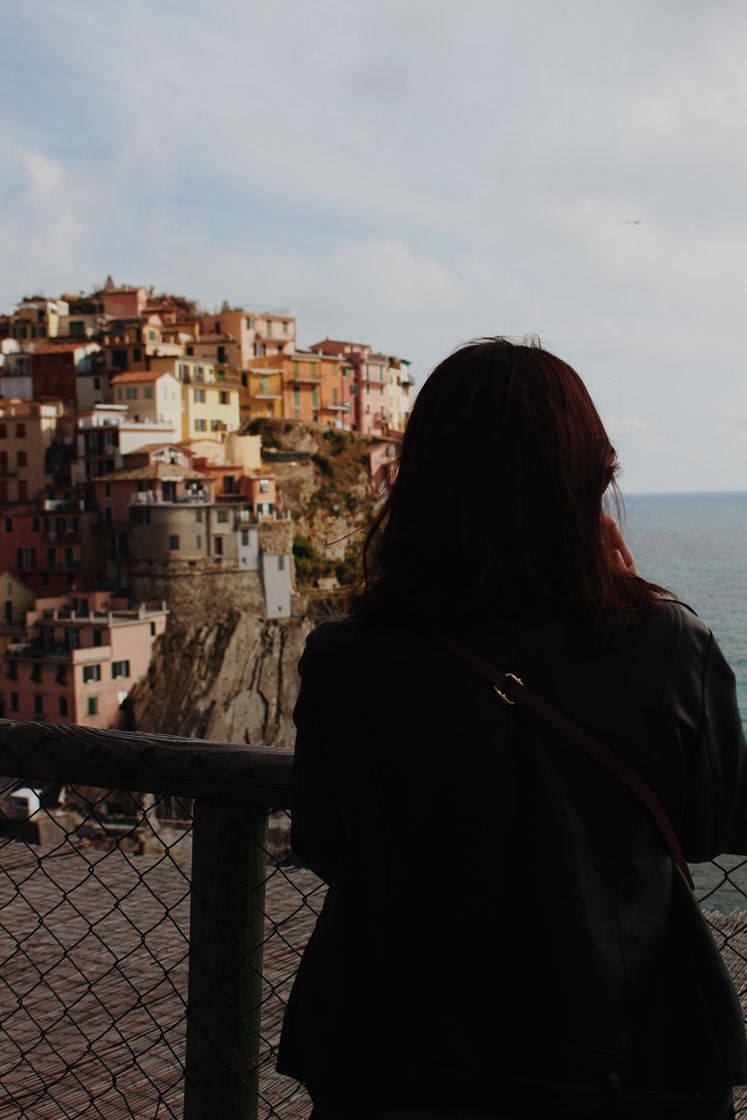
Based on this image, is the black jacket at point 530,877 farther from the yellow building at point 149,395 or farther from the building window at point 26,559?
the yellow building at point 149,395

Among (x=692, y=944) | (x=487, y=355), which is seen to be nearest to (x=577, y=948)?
(x=692, y=944)

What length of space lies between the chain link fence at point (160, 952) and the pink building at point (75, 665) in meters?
36.1

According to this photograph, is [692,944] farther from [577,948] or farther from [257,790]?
[257,790]

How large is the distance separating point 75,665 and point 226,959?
38.8 m

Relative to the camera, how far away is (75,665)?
3972 centimetres

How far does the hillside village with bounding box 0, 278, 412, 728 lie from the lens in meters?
41.9

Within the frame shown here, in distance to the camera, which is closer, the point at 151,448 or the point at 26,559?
the point at 26,559

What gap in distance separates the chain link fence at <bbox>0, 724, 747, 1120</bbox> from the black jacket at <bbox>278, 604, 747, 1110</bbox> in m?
0.45

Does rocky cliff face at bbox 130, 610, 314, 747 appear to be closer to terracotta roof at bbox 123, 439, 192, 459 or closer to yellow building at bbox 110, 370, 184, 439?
terracotta roof at bbox 123, 439, 192, 459

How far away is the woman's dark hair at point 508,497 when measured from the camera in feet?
5.33

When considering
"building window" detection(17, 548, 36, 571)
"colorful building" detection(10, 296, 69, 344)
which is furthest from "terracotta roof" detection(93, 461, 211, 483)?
Answer: "colorful building" detection(10, 296, 69, 344)

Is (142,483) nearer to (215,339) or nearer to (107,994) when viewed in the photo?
(215,339)

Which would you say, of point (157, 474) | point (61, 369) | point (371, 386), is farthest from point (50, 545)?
point (371, 386)

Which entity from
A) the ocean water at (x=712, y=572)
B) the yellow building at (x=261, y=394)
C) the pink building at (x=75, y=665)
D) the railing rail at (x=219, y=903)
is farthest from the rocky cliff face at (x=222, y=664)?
the railing rail at (x=219, y=903)
